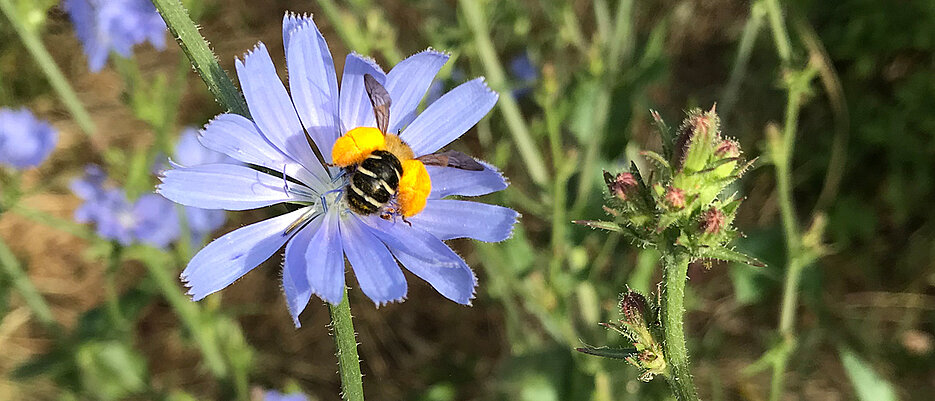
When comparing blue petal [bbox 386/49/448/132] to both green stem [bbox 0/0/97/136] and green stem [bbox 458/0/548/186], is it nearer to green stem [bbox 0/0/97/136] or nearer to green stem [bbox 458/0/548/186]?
green stem [bbox 458/0/548/186]

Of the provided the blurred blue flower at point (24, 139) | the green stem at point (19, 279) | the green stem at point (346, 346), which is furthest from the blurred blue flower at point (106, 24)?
the green stem at point (346, 346)

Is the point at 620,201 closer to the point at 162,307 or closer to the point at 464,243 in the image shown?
the point at 464,243

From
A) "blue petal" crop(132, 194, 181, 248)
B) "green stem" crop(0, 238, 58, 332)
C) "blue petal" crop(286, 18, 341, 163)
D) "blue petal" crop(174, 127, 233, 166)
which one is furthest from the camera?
"blue petal" crop(174, 127, 233, 166)

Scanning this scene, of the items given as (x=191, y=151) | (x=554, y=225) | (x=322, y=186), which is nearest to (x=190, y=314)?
(x=191, y=151)

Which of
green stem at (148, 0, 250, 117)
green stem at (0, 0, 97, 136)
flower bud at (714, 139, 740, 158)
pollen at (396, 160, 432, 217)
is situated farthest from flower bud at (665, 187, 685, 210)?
green stem at (0, 0, 97, 136)

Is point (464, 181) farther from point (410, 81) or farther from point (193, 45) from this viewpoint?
point (193, 45)

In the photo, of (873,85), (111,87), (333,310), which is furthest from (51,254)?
(873,85)
